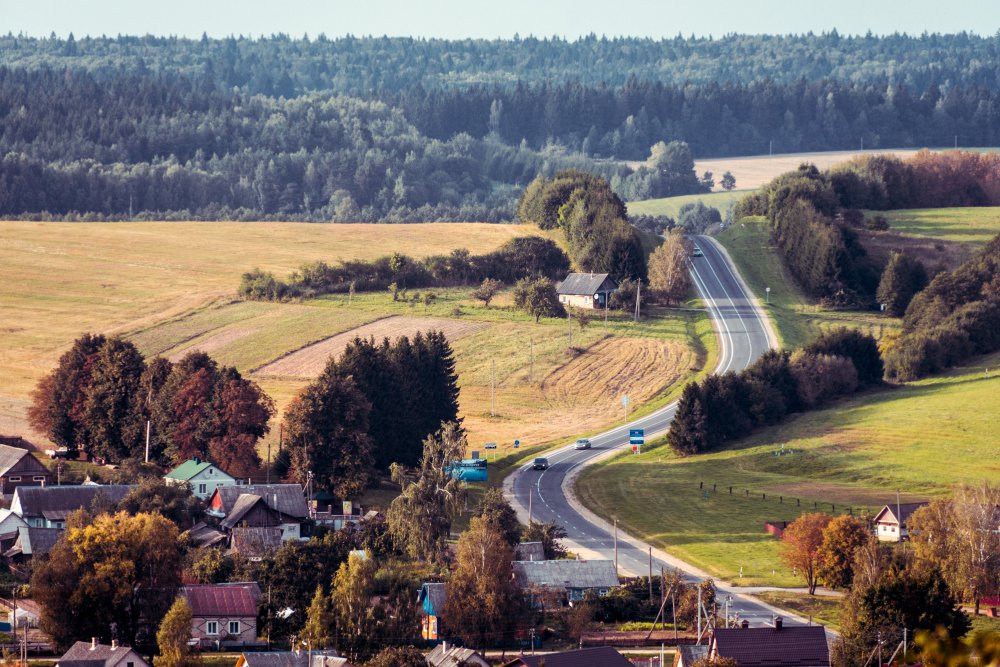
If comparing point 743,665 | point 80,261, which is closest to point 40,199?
point 80,261

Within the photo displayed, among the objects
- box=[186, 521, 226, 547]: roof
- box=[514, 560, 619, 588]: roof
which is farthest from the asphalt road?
box=[186, 521, 226, 547]: roof

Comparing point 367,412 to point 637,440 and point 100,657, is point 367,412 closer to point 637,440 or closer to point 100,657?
point 637,440

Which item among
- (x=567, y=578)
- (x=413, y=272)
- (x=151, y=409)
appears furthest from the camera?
(x=413, y=272)

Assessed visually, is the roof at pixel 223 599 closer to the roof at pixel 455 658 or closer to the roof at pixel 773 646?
the roof at pixel 455 658

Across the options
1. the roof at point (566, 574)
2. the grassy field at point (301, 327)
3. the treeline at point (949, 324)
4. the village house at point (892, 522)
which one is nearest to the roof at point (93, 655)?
the roof at point (566, 574)

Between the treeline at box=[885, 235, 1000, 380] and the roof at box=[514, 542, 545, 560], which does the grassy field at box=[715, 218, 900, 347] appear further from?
the roof at box=[514, 542, 545, 560]

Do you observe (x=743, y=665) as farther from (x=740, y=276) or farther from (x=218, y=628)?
(x=740, y=276)

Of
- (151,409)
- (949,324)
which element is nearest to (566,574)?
(151,409)
